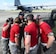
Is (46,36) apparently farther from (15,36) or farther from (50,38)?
(15,36)

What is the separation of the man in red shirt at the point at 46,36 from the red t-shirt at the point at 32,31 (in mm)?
252

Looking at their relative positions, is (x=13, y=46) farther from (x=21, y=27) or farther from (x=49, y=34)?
(x=49, y=34)

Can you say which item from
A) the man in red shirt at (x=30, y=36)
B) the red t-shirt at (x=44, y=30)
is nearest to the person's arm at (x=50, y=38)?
the red t-shirt at (x=44, y=30)

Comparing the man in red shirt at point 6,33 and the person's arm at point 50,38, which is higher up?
the person's arm at point 50,38

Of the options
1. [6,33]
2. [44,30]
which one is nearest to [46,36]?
[44,30]

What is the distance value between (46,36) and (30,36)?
1.83 ft

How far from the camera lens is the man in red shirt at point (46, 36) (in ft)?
22.1

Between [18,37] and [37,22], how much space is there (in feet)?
2.68

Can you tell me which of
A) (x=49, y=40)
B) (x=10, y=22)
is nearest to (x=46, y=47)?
(x=49, y=40)

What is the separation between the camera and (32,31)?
21.6 feet

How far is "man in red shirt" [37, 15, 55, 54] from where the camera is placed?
22.1 feet

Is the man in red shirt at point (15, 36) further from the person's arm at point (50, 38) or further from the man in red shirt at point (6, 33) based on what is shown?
the person's arm at point (50, 38)

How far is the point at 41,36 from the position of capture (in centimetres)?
691

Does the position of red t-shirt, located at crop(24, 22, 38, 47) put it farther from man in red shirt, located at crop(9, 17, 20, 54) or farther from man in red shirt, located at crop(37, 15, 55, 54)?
man in red shirt, located at crop(9, 17, 20, 54)
